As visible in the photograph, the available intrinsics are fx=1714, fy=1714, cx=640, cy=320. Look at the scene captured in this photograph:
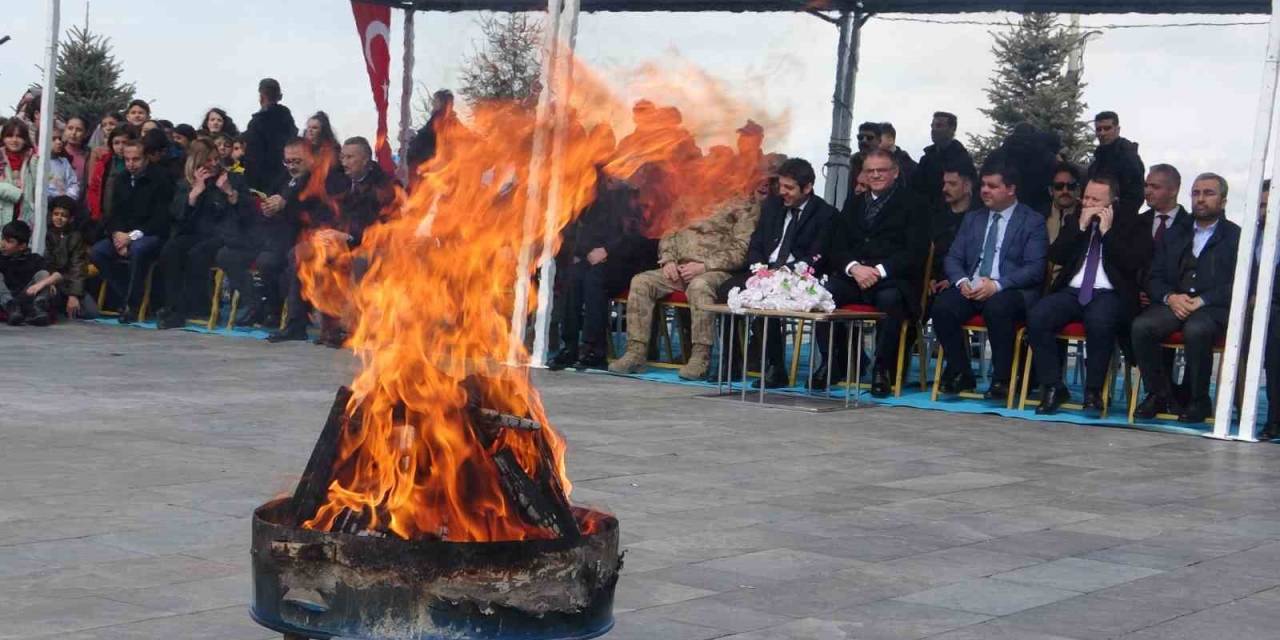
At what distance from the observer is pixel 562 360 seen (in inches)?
560

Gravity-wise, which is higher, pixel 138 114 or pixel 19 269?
pixel 138 114

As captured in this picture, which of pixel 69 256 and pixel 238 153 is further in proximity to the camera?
pixel 238 153

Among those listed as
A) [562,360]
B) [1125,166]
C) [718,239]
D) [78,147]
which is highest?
[1125,166]

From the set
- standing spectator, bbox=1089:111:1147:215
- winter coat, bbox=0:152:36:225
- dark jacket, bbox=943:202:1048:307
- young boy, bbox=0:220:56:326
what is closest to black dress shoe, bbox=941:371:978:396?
dark jacket, bbox=943:202:1048:307

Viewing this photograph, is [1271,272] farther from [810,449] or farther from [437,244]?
[437,244]

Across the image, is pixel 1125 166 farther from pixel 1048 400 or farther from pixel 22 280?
pixel 22 280

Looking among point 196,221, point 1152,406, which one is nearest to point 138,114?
point 196,221

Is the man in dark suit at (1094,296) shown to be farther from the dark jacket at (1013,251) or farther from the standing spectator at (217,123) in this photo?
the standing spectator at (217,123)

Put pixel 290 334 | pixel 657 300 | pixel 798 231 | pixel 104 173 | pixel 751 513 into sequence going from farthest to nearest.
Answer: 1. pixel 104 173
2. pixel 290 334
3. pixel 657 300
4. pixel 798 231
5. pixel 751 513

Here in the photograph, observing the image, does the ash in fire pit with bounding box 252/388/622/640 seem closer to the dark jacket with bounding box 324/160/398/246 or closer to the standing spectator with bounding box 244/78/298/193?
the dark jacket with bounding box 324/160/398/246

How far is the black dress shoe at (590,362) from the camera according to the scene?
14186 mm

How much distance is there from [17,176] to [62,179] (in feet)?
2.18

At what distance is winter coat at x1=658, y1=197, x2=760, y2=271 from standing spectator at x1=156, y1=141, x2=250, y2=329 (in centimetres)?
474

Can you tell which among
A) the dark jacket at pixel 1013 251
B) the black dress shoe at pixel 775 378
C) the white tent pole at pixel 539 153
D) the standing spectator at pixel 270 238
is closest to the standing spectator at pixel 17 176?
the standing spectator at pixel 270 238
